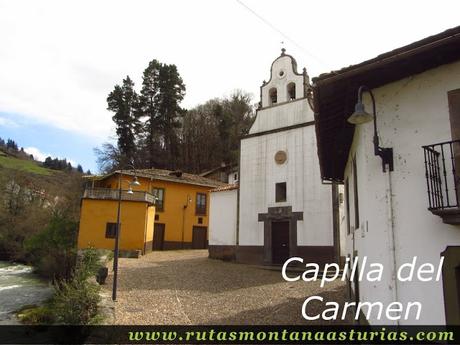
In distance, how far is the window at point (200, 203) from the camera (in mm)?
33066

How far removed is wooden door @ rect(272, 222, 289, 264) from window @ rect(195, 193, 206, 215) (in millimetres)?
14741

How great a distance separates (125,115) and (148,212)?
76.7 feet

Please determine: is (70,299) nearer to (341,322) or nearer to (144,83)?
(341,322)

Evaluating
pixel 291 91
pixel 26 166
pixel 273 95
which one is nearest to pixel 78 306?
pixel 291 91

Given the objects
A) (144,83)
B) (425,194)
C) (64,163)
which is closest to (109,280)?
(425,194)

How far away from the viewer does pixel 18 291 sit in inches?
765

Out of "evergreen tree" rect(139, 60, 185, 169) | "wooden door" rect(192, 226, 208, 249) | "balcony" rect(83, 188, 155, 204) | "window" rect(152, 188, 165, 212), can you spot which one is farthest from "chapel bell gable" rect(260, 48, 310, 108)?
"evergreen tree" rect(139, 60, 185, 169)

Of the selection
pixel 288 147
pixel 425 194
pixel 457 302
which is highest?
pixel 288 147

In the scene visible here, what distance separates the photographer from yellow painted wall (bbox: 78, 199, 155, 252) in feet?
79.4

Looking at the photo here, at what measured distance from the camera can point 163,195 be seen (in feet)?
102

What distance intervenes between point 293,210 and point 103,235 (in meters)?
12.8

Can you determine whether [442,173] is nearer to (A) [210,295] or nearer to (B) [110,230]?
(A) [210,295]

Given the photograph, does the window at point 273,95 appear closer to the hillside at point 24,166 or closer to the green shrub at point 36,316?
the green shrub at point 36,316

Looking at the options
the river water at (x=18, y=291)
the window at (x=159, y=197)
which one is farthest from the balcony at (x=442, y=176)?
the window at (x=159, y=197)
